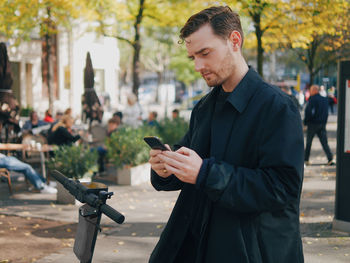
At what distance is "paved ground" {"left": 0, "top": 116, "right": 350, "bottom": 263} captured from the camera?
5815 mm

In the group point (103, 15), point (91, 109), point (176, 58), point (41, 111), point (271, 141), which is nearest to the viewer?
point (271, 141)

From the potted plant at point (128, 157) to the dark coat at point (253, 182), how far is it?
28.3 feet

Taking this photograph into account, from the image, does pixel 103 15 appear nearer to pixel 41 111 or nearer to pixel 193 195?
pixel 41 111

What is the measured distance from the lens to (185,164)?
187 cm

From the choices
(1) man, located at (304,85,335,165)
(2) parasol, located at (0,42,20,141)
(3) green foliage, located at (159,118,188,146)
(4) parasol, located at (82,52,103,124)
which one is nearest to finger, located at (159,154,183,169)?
(2) parasol, located at (0,42,20,141)

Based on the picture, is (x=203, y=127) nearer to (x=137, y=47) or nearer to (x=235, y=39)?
(x=235, y=39)

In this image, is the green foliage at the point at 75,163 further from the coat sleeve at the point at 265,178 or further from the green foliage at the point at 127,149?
the coat sleeve at the point at 265,178

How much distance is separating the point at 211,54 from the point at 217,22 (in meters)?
0.12

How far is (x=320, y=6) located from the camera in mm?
13312

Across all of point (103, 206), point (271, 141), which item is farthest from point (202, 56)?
point (103, 206)

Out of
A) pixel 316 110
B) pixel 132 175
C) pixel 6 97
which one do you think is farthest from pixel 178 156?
pixel 316 110

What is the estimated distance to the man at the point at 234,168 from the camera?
1.87 m

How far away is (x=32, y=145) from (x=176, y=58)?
44.7m

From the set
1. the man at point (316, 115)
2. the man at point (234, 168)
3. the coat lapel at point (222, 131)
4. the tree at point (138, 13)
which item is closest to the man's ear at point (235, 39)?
the man at point (234, 168)
